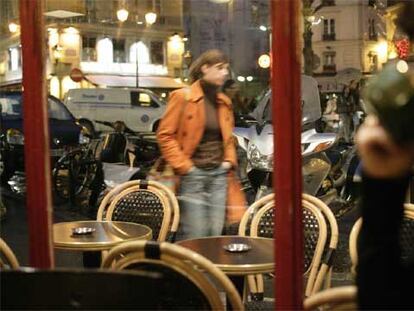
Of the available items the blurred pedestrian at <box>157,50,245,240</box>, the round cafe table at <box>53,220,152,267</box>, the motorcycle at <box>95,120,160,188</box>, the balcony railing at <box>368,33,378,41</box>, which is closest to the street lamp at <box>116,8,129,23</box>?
the motorcycle at <box>95,120,160,188</box>

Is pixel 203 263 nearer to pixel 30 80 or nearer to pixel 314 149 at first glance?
pixel 30 80

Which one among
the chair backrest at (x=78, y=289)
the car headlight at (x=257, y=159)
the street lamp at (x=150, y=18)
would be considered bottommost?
the car headlight at (x=257, y=159)

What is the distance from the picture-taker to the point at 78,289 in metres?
1.58

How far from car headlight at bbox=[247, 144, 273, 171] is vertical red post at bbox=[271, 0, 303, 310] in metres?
4.46

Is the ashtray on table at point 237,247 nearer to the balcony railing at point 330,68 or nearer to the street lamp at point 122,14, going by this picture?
the balcony railing at point 330,68

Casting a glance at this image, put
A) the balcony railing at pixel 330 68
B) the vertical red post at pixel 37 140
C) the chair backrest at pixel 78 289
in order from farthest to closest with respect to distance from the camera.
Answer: the balcony railing at pixel 330 68
the vertical red post at pixel 37 140
the chair backrest at pixel 78 289

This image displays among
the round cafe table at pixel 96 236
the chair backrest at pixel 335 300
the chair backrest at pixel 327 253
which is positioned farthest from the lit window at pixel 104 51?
the chair backrest at pixel 335 300

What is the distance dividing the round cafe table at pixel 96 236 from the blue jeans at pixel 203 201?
0.58 m

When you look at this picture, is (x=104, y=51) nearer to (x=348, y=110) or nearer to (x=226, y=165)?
(x=348, y=110)

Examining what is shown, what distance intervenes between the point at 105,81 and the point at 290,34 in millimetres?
12399

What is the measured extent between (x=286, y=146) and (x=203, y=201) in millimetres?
2697

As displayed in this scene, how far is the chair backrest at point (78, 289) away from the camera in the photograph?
1.56 meters

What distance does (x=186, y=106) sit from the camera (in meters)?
4.35

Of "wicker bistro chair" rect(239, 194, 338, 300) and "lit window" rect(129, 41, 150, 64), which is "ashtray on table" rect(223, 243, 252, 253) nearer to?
"wicker bistro chair" rect(239, 194, 338, 300)
